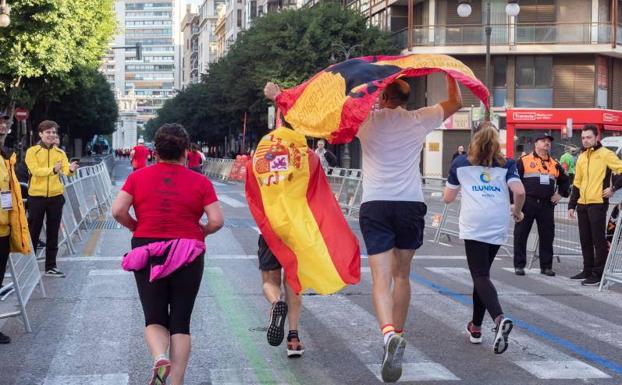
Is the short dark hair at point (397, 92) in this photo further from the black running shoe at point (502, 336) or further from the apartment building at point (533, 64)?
the apartment building at point (533, 64)

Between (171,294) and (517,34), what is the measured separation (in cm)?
4256

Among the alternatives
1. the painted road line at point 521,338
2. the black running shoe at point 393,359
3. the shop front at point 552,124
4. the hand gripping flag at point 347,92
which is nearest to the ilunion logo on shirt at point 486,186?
the hand gripping flag at point 347,92

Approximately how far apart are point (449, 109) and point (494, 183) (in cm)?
92

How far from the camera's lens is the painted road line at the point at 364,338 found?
20.1ft

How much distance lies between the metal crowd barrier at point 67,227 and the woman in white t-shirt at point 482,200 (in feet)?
12.0

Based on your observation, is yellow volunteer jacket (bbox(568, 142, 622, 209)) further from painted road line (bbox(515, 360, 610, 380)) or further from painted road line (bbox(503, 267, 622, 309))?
painted road line (bbox(515, 360, 610, 380))

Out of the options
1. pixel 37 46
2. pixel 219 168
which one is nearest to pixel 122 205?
pixel 37 46

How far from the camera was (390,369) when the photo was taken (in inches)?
212

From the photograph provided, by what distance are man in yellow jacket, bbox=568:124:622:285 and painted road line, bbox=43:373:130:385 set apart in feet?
22.1

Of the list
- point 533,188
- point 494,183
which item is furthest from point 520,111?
point 494,183

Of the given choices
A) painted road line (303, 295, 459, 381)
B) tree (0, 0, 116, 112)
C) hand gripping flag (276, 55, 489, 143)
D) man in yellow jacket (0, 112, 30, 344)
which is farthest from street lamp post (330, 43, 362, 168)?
hand gripping flag (276, 55, 489, 143)

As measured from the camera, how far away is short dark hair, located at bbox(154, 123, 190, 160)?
201 inches

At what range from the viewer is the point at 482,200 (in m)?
7.06

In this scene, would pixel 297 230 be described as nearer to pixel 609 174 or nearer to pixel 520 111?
pixel 609 174
